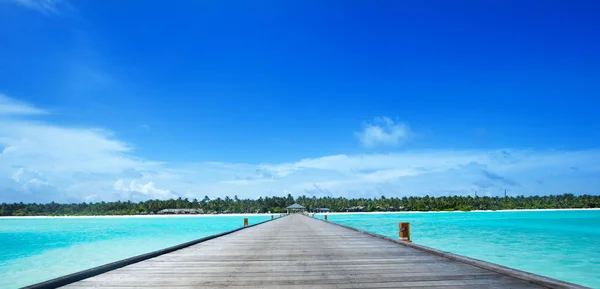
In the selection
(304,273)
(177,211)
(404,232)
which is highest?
(404,232)

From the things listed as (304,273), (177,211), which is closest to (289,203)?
(177,211)

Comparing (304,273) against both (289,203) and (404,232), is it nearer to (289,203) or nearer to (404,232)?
(404,232)

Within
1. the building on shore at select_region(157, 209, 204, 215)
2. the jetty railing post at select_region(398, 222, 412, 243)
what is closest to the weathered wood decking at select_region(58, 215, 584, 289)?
the jetty railing post at select_region(398, 222, 412, 243)

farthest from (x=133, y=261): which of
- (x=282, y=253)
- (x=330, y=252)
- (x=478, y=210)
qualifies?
(x=478, y=210)

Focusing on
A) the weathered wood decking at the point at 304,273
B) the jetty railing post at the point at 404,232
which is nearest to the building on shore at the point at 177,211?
the jetty railing post at the point at 404,232

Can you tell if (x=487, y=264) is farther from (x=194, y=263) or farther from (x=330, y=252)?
(x=194, y=263)

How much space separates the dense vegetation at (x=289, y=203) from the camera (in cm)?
9188

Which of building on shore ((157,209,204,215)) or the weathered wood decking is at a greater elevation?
the weathered wood decking

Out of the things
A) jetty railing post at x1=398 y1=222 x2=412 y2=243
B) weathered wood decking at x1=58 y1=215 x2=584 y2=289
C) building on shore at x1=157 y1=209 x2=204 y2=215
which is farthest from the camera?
building on shore at x1=157 y1=209 x2=204 y2=215

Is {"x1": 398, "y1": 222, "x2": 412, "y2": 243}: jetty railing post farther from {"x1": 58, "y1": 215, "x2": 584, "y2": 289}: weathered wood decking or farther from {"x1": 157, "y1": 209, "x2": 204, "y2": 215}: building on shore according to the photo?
{"x1": 157, "y1": 209, "x2": 204, "y2": 215}: building on shore

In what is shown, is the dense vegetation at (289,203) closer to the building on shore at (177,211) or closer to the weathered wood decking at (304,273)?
the building on shore at (177,211)

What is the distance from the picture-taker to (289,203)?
97750 mm

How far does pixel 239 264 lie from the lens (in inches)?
279

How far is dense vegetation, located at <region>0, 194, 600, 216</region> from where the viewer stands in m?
91.9
